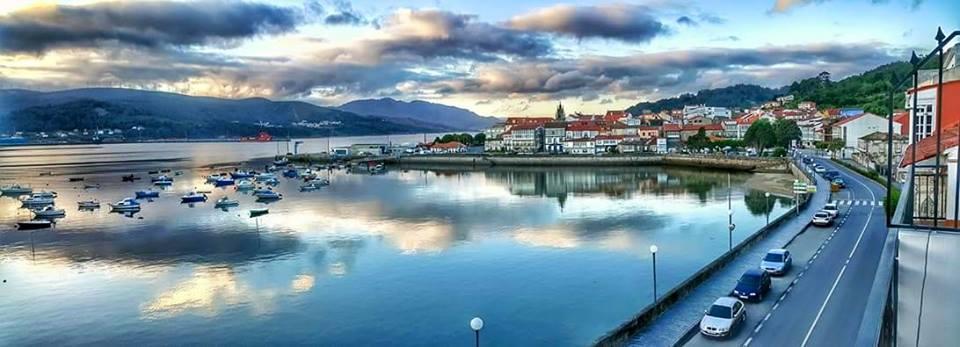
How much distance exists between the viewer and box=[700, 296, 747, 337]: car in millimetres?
9142

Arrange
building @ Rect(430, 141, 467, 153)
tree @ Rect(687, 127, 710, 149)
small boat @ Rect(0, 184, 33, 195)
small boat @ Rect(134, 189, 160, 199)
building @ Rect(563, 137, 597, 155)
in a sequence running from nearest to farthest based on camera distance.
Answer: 1. small boat @ Rect(134, 189, 160, 199)
2. small boat @ Rect(0, 184, 33, 195)
3. tree @ Rect(687, 127, 710, 149)
4. building @ Rect(563, 137, 597, 155)
5. building @ Rect(430, 141, 467, 153)

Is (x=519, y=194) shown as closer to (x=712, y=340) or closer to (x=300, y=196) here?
(x=300, y=196)

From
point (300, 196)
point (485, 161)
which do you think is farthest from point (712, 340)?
point (485, 161)

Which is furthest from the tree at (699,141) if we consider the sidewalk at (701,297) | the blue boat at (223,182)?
the sidewalk at (701,297)

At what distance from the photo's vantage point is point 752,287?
1096 cm

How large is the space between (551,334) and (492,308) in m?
2.14

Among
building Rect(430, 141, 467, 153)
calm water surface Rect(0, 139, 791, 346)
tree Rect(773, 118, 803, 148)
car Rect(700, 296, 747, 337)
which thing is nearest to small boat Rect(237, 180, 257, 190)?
calm water surface Rect(0, 139, 791, 346)

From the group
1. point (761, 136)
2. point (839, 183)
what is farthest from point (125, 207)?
point (761, 136)

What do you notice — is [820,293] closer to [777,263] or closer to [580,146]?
[777,263]

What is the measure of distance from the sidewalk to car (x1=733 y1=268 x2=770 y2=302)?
67cm

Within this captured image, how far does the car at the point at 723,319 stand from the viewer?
30.0 feet

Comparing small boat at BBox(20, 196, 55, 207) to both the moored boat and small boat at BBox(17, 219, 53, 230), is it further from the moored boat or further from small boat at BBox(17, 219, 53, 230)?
small boat at BBox(17, 219, 53, 230)

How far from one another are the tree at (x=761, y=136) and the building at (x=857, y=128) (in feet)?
19.6

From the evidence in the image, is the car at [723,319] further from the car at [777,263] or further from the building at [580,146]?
the building at [580,146]
